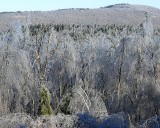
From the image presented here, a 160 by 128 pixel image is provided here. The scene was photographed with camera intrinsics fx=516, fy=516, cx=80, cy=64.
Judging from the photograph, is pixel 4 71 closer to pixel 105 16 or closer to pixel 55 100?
pixel 55 100

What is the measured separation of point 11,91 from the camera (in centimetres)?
3128

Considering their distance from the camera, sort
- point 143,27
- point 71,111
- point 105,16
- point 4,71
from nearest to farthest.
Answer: point 71,111 < point 4,71 < point 143,27 < point 105,16

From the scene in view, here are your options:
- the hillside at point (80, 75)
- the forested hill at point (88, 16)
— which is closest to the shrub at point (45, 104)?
the hillside at point (80, 75)

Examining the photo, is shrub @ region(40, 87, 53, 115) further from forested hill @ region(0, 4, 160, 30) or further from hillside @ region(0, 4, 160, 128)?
forested hill @ region(0, 4, 160, 30)

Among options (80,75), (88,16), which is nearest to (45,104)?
(80,75)

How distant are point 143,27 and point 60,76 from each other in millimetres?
7053

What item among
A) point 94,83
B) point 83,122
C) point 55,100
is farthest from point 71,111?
point 94,83

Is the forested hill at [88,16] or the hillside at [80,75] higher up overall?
the hillside at [80,75]

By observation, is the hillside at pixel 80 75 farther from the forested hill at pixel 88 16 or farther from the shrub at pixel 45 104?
the forested hill at pixel 88 16

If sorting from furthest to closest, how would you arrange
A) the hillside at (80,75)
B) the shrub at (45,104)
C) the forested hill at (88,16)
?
the forested hill at (88,16) < the hillside at (80,75) < the shrub at (45,104)

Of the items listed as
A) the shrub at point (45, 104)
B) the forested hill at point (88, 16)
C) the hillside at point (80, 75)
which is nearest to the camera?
the shrub at point (45, 104)

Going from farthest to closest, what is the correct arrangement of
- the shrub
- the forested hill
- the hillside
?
1. the forested hill
2. the hillside
3. the shrub

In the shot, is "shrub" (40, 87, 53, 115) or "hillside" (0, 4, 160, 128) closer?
"shrub" (40, 87, 53, 115)

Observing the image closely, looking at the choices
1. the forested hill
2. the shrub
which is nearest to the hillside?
the shrub
